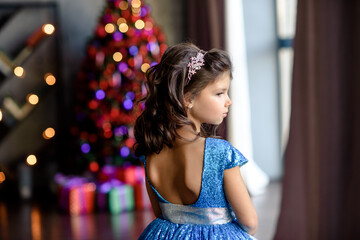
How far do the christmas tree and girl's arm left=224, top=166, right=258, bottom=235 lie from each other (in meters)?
3.01

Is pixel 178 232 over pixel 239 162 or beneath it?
beneath

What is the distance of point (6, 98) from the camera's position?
518cm

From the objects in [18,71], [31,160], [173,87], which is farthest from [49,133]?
[173,87]

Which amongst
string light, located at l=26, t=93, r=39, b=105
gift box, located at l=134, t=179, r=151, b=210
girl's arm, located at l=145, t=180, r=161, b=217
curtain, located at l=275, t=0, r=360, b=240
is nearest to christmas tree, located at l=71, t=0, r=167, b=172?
gift box, located at l=134, t=179, r=151, b=210

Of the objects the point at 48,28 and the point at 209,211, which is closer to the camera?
the point at 209,211

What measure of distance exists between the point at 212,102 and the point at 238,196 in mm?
302

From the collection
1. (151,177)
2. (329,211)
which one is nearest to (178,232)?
(151,177)

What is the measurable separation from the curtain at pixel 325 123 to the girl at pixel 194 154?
1.16 metres

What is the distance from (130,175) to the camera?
4426 millimetres

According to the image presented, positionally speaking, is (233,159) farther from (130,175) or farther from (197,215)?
(130,175)

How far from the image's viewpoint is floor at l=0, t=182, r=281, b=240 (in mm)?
3496

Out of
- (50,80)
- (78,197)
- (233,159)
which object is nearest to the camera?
(233,159)

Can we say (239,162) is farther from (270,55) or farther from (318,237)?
(270,55)

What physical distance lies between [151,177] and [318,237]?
4.98ft
